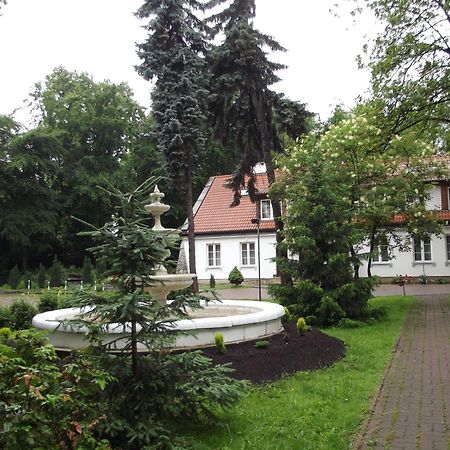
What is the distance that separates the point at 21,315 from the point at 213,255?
2094cm

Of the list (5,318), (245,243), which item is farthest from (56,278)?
(5,318)

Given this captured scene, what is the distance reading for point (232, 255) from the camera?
33.1 metres

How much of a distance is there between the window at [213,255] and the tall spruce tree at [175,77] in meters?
12.2

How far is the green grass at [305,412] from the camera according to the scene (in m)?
5.32

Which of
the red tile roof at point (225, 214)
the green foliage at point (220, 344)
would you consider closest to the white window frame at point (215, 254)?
the red tile roof at point (225, 214)

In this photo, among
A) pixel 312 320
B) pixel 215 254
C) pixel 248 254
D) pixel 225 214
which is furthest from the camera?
pixel 225 214

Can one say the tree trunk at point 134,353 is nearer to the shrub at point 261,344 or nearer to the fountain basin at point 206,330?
the fountain basin at point 206,330

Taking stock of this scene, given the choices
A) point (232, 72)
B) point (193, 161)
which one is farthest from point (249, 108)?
point (193, 161)

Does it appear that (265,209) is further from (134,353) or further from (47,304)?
(134,353)

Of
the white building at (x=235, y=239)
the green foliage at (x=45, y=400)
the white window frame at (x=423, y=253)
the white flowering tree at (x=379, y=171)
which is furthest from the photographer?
the white building at (x=235, y=239)

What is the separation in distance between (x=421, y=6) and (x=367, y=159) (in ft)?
16.3

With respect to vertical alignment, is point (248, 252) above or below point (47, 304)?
above

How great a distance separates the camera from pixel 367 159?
1714cm

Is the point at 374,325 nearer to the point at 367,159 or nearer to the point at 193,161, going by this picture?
the point at 367,159
